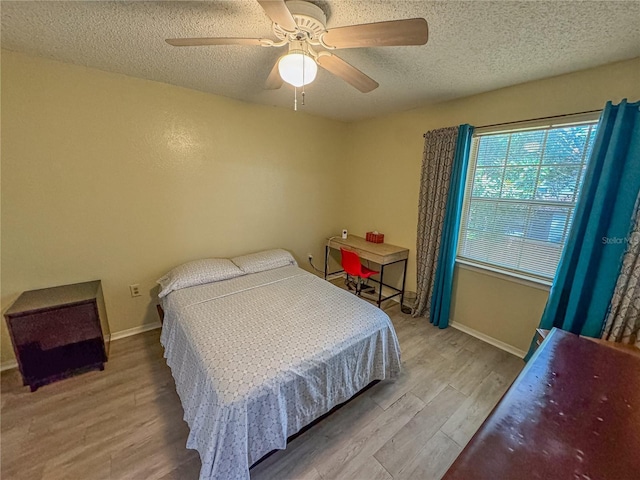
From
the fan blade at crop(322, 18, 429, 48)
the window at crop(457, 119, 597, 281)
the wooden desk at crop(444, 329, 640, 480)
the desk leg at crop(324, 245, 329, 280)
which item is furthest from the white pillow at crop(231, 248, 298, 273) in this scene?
the wooden desk at crop(444, 329, 640, 480)

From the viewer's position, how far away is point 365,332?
176 centimetres

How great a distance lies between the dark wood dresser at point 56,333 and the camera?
5.88 ft

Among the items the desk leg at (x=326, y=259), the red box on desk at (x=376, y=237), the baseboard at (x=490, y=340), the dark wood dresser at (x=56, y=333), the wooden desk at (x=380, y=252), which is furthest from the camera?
the desk leg at (x=326, y=259)

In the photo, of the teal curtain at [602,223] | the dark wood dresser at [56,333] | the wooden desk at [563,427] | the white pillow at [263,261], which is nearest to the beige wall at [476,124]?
the teal curtain at [602,223]

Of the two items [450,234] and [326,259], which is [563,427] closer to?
[450,234]

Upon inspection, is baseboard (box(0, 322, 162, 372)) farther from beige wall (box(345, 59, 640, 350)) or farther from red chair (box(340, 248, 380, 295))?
beige wall (box(345, 59, 640, 350))

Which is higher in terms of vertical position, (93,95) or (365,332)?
(93,95)

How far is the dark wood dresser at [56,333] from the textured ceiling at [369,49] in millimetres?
1755

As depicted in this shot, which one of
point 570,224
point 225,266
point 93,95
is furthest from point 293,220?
point 570,224

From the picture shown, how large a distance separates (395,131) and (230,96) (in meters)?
1.93

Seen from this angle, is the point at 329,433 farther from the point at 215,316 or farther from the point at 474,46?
the point at 474,46

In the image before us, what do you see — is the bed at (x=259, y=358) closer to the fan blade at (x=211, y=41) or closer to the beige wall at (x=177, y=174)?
the beige wall at (x=177, y=174)

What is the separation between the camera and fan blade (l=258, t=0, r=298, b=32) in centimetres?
98

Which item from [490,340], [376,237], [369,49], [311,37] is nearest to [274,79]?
[311,37]
